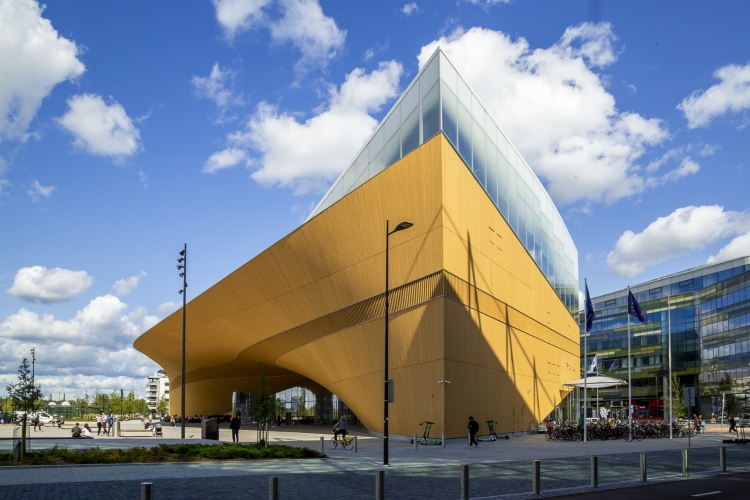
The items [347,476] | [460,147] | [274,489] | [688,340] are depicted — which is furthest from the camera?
[688,340]

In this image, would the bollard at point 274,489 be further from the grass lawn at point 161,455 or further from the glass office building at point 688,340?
the glass office building at point 688,340

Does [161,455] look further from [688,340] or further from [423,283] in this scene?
[688,340]

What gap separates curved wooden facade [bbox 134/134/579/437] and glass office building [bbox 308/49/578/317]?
1.18m

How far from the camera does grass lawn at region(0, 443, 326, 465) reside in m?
20.6

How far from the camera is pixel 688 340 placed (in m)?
95.8

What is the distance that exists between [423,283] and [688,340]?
255ft

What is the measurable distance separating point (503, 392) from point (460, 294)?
9.34m

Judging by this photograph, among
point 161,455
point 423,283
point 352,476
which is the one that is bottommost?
point 161,455

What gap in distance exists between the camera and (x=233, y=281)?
4819cm

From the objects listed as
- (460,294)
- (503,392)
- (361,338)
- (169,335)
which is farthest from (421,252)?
(169,335)

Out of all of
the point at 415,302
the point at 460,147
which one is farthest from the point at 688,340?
the point at 415,302

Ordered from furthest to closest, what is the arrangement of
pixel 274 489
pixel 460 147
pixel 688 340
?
pixel 688 340, pixel 460 147, pixel 274 489

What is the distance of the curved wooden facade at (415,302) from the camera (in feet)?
104

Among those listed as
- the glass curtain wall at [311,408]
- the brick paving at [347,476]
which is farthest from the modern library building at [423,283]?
the glass curtain wall at [311,408]
